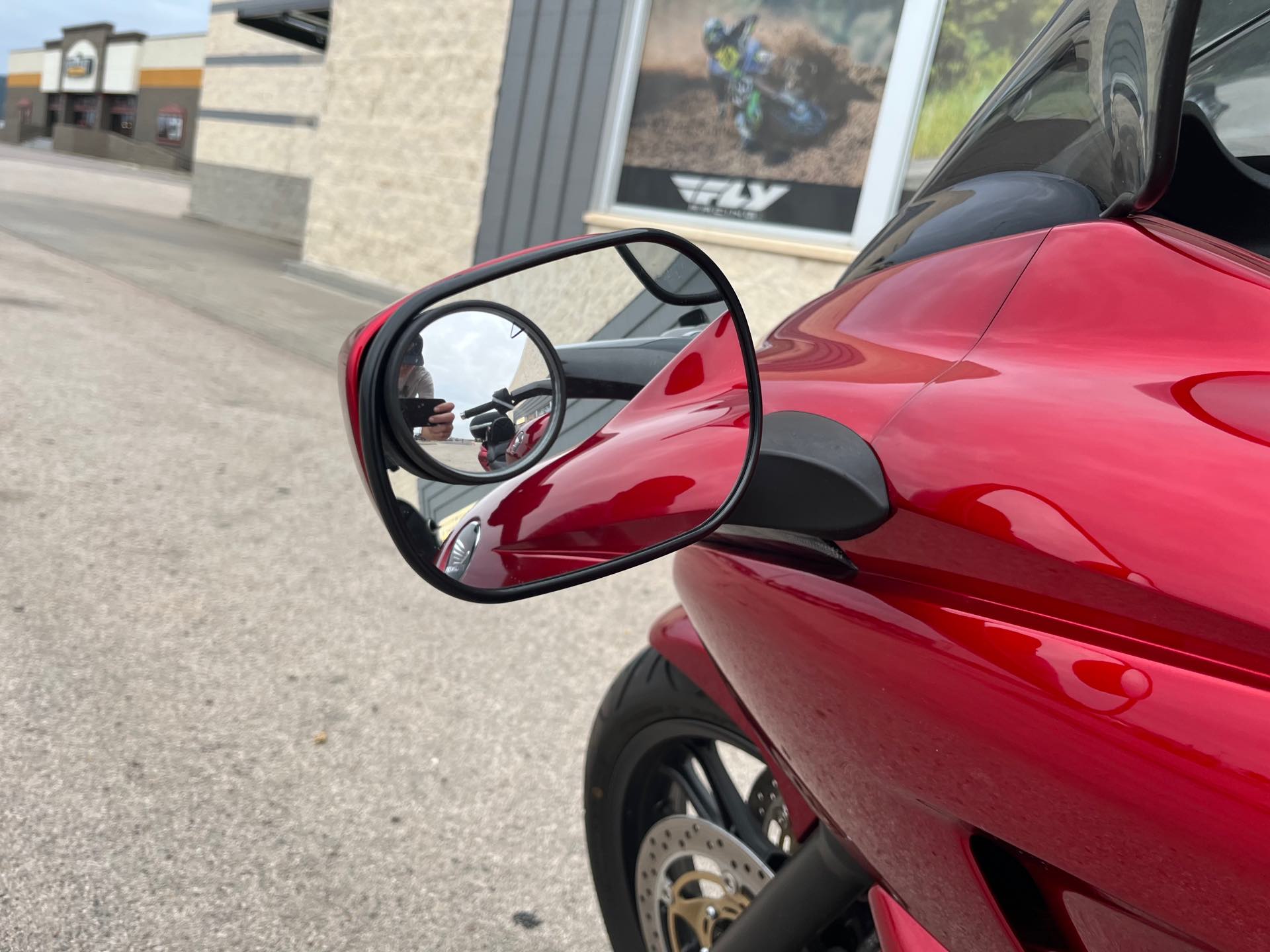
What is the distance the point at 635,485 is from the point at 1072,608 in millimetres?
354

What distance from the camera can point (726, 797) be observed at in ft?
5.01

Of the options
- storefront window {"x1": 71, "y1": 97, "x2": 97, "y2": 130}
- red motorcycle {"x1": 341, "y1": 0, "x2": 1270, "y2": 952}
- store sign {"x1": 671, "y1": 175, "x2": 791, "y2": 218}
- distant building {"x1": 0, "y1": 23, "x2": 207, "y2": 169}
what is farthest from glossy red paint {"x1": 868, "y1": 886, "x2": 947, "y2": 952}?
storefront window {"x1": 71, "y1": 97, "x2": 97, "y2": 130}

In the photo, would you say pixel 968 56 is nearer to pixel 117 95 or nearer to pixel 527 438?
pixel 527 438

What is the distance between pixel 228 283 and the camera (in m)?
10.1

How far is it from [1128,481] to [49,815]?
88.9 inches

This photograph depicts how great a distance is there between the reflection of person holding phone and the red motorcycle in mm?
14

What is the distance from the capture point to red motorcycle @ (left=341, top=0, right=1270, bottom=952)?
600 millimetres

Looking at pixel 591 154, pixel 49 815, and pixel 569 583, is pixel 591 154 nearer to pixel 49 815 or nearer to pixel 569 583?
pixel 49 815

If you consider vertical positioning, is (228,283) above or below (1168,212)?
below

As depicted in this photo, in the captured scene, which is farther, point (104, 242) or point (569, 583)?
point (104, 242)

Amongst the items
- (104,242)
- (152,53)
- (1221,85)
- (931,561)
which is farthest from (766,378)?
(152,53)

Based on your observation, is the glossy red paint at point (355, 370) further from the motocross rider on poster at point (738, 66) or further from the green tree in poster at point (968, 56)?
the motocross rider on poster at point (738, 66)

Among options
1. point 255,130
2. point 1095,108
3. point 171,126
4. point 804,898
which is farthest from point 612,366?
point 171,126

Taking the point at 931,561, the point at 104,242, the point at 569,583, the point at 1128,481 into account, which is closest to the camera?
the point at 1128,481
